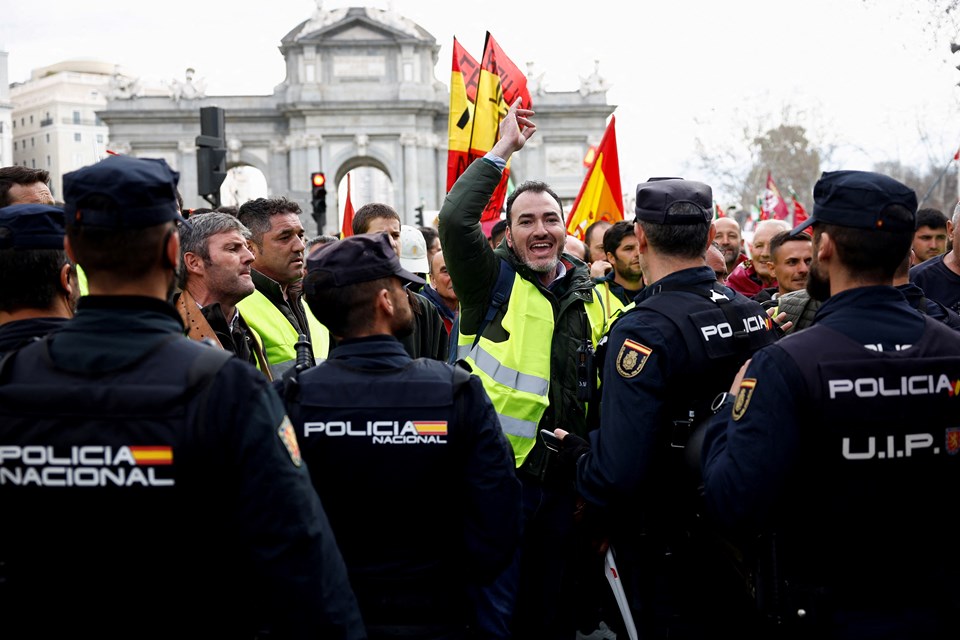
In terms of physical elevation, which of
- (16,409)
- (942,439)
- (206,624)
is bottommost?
(206,624)

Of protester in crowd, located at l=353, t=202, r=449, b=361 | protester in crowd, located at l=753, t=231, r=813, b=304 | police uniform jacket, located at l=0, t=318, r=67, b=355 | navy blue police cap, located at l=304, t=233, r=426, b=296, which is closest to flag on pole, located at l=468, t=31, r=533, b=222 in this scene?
protester in crowd, located at l=353, t=202, r=449, b=361

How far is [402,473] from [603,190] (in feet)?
25.3

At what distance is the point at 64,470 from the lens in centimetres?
250

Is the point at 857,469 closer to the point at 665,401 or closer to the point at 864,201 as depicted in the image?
the point at 864,201

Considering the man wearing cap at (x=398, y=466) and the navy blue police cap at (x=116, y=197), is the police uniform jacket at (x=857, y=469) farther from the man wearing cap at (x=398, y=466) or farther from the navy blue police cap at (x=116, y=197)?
the navy blue police cap at (x=116, y=197)

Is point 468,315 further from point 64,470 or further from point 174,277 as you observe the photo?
point 64,470

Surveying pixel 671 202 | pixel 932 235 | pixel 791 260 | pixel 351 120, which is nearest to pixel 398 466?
pixel 671 202

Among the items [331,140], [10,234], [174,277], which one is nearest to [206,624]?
[174,277]

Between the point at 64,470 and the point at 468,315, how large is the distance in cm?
288

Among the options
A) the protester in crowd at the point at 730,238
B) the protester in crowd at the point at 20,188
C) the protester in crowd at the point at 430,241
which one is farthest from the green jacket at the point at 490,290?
the protester in crowd at the point at 430,241

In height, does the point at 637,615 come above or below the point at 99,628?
below

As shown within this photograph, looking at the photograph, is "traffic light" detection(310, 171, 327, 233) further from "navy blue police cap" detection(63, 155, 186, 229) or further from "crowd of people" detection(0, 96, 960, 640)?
"navy blue police cap" detection(63, 155, 186, 229)

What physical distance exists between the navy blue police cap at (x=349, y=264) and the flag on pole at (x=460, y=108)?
11.2 ft

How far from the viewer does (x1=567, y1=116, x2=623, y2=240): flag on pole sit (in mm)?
10492
